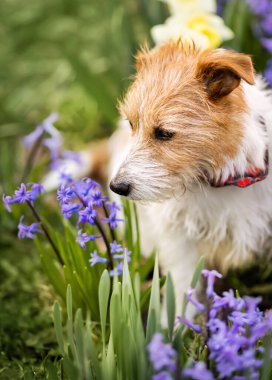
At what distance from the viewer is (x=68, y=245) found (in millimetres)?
2551

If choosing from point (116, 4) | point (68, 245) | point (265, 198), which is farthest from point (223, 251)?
point (116, 4)

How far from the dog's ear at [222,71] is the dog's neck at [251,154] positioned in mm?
146

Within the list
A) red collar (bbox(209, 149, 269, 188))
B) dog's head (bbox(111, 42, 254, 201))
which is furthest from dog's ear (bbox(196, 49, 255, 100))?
red collar (bbox(209, 149, 269, 188))

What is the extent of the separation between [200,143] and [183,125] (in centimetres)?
9

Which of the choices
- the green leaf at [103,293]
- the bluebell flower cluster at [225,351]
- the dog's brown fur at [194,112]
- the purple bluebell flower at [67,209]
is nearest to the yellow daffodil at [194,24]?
the dog's brown fur at [194,112]

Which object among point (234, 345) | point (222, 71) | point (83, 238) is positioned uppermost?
point (222, 71)

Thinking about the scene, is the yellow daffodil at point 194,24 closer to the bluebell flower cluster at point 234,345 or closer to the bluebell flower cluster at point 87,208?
the bluebell flower cluster at point 87,208

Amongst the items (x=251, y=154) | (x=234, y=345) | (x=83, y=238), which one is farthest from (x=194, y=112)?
(x=234, y=345)

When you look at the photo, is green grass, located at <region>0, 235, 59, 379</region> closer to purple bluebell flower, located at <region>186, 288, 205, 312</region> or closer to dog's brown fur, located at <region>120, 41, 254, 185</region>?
purple bluebell flower, located at <region>186, 288, 205, 312</region>

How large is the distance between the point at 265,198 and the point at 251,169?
8.9 inches

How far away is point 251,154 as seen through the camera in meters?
2.28

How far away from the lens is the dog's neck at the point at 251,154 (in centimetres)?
222

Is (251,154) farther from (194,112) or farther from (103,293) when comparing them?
(103,293)

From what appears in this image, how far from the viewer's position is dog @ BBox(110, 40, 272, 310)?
2137 mm
